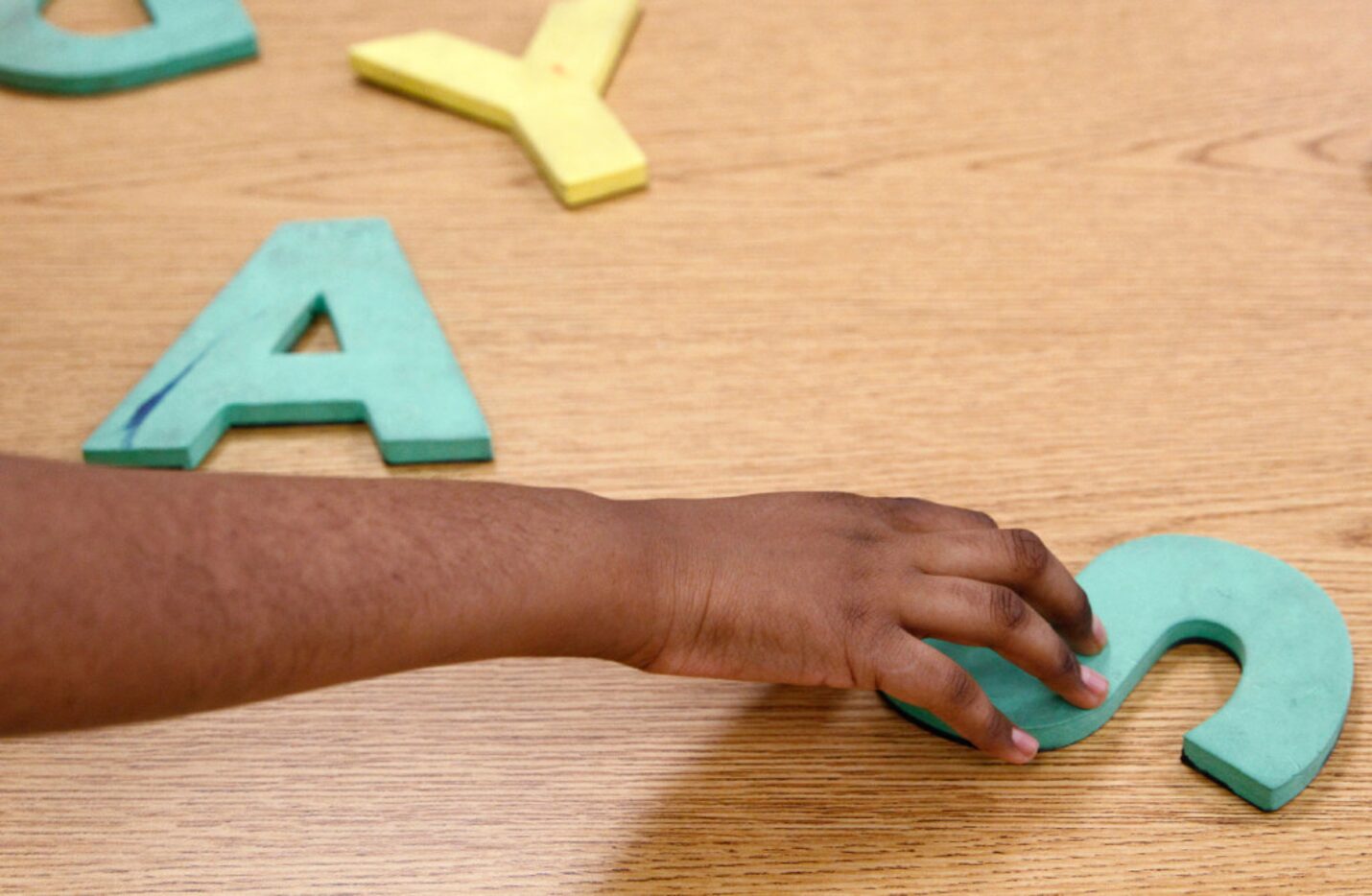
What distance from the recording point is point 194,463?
81cm

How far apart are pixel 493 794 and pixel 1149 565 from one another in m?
0.37

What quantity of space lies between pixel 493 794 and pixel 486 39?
0.77 meters

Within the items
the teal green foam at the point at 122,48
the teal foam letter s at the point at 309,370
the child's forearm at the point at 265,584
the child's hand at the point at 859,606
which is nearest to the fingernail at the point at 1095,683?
the child's hand at the point at 859,606

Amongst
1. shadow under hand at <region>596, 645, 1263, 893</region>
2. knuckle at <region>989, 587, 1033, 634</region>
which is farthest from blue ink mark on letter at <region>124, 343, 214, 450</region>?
knuckle at <region>989, 587, 1033, 634</region>

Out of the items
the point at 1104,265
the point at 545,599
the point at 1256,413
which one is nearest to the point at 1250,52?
the point at 1104,265

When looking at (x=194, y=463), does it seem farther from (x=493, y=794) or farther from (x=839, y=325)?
(x=839, y=325)

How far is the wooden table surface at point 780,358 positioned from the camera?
62cm

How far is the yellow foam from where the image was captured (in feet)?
3.31

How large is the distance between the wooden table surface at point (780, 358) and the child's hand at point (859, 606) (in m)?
0.05

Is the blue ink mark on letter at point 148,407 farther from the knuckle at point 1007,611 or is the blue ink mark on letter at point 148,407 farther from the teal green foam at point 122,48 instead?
the knuckle at point 1007,611

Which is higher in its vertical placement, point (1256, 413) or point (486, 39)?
point (486, 39)

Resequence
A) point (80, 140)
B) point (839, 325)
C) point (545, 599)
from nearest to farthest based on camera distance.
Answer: point (545, 599) → point (839, 325) → point (80, 140)

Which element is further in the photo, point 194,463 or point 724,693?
point 194,463

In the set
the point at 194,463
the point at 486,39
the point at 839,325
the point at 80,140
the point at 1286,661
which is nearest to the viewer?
the point at 1286,661
